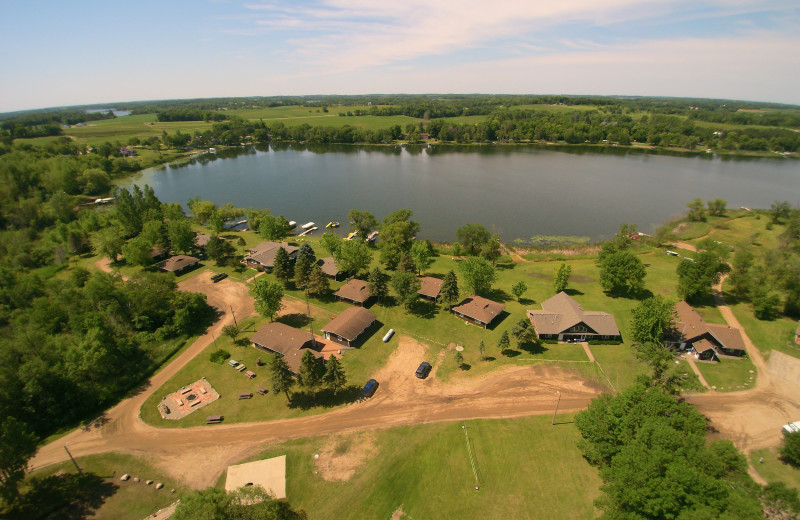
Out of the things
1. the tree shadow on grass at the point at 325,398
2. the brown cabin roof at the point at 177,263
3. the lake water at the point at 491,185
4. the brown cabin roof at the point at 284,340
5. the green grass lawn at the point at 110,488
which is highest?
the lake water at the point at 491,185

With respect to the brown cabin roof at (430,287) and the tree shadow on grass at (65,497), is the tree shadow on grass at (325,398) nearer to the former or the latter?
the tree shadow on grass at (65,497)

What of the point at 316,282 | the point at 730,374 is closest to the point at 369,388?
the point at 316,282

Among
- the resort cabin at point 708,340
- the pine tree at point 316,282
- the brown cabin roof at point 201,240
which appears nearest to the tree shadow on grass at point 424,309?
the pine tree at point 316,282

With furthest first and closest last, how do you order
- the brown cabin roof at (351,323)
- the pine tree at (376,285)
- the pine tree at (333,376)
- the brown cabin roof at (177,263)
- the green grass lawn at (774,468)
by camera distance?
the brown cabin roof at (177,263), the pine tree at (376,285), the brown cabin roof at (351,323), the pine tree at (333,376), the green grass lawn at (774,468)

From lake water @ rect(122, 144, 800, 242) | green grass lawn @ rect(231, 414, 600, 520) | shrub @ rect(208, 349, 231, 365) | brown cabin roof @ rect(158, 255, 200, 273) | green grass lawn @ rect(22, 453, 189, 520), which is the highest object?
lake water @ rect(122, 144, 800, 242)

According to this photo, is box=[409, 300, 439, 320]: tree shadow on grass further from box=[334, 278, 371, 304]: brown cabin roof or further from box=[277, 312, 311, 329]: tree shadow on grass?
box=[277, 312, 311, 329]: tree shadow on grass

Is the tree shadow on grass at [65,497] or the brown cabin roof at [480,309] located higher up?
the brown cabin roof at [480,309]

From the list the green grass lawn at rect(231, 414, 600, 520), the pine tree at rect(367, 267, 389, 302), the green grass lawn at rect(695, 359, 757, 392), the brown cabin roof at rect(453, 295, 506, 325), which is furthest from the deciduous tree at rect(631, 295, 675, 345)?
the pine tree at rect(367, 267, 389, 302)
